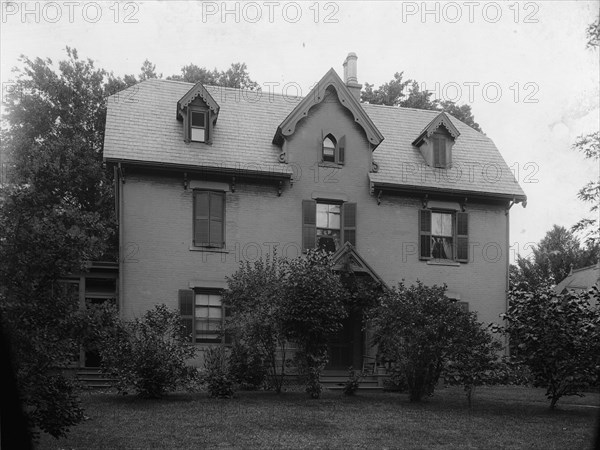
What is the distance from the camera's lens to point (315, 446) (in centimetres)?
1093

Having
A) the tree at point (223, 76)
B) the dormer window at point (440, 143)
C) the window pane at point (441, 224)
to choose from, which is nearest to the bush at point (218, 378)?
the window pane at point (441, 224)

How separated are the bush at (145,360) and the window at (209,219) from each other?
5459 millimetres

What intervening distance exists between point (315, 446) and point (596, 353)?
24.9ft

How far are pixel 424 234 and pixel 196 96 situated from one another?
898 centimetres

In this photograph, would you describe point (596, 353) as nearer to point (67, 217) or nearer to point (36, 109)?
point (67, 217)

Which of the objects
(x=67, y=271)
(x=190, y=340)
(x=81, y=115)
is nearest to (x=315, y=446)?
(x=67, y=271)

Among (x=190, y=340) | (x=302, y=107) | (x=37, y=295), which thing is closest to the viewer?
(x=37, y=295)

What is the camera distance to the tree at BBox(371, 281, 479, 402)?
16.7 m

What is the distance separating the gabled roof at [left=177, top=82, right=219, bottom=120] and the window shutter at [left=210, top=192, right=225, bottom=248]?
289cm

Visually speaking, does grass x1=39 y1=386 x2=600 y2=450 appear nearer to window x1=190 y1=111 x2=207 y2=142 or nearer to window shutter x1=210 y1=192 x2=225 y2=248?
window shutter x1=210 y1=192 x2=225 y2=248

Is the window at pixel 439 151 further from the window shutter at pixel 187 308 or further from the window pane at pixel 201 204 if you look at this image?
the window shutter at pixel 187 308

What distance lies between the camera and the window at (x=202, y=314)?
21812 mm

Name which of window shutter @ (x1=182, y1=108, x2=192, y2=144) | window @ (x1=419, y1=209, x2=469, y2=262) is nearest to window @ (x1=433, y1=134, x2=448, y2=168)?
Answer: window @ (x1=419, y1=209, x2=469, y2=262)

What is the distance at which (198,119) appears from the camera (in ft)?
77.1
